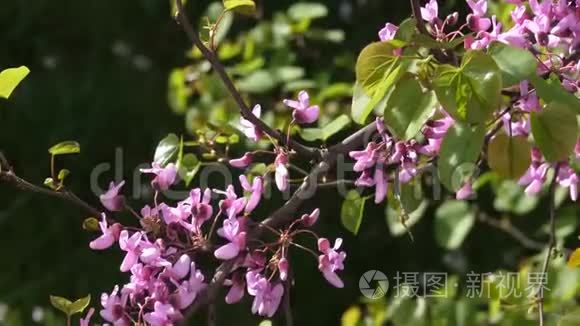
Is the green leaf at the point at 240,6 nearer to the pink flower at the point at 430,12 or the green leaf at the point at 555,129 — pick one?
the pink flower at the point at 430,12

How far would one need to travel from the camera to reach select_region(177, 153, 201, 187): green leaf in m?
1.25

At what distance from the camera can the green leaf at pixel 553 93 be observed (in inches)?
35.4

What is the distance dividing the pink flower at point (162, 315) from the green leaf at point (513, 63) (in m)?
0.32

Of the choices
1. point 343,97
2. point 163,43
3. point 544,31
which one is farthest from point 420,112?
point 163,43

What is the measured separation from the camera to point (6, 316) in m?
2.17

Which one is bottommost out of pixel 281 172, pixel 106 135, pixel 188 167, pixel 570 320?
pixel 106 135

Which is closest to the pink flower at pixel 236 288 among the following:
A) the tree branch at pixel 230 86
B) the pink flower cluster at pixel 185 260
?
the pink flower cluster at pixel 185 260

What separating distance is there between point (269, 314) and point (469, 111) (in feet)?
0.82

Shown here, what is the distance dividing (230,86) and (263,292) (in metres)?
0.18

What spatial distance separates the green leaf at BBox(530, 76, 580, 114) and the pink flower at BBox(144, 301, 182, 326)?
342 mm

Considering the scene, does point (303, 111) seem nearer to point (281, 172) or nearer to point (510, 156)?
point (281, 172)

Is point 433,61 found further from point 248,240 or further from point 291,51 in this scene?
point 291,51

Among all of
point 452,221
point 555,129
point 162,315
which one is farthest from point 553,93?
point 452,221

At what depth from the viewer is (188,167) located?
1.27m
